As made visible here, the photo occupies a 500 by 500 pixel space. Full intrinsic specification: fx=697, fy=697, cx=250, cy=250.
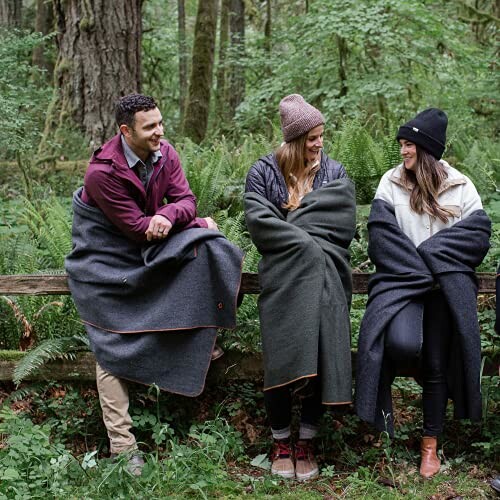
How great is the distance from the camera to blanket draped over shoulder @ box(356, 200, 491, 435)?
396 centimetres

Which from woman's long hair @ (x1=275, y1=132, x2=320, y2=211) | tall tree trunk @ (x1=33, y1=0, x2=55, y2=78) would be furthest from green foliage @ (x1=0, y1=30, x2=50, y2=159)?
tall tree trunk @ (x1=33, y1=0, x2=55, y2=78)

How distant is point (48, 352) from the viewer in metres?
4.55

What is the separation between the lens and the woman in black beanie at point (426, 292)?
156 inches

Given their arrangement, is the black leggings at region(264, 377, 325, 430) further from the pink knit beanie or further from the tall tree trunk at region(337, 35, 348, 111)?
the tall tree trunk at region(337, 35, 348, 111)

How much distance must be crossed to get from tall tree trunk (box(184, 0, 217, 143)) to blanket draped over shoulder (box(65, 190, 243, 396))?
821 cm

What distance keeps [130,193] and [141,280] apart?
1.75 ft

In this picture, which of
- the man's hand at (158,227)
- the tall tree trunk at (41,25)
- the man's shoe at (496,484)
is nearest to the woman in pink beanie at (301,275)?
the man's hand at (158,227)

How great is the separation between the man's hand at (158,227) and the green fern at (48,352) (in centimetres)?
110

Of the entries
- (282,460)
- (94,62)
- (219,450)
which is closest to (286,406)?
(282,460)

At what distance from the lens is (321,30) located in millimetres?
9609

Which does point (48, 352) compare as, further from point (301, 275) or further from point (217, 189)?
point (217, 189)

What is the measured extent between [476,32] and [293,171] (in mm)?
10520

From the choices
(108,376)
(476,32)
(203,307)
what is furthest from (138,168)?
(476,32)

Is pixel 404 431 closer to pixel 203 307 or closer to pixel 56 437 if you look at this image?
A: pixel 203 307
